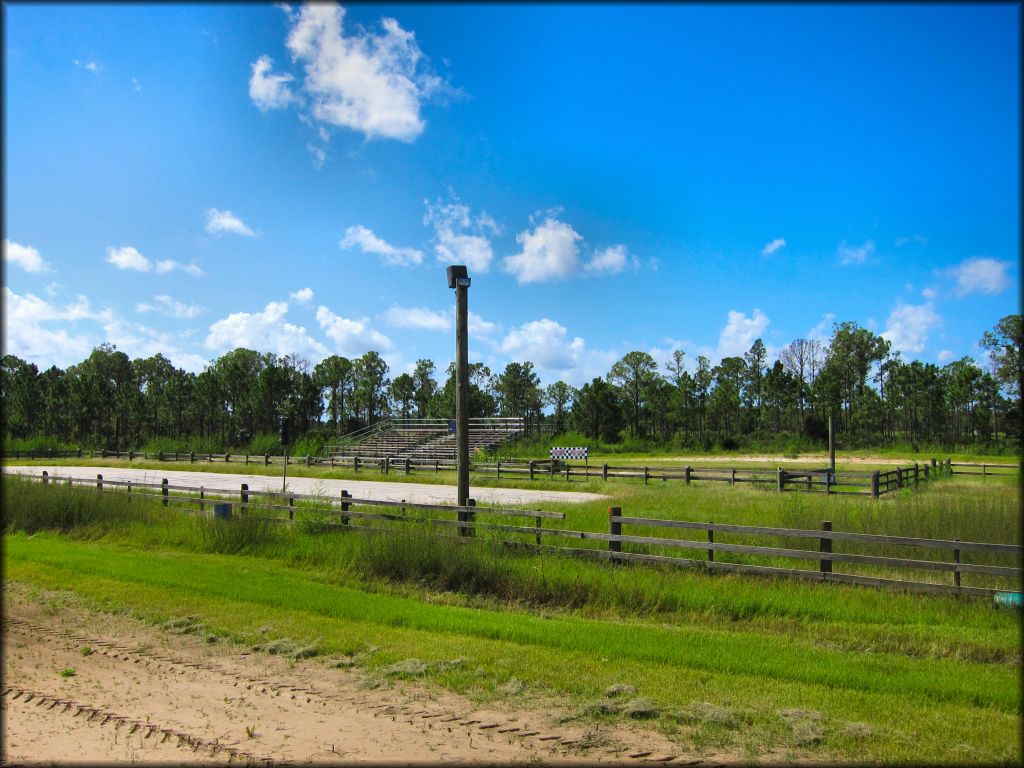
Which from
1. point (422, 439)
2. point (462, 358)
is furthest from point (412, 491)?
point (422, 439)

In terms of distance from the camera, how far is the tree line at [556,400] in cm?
7669

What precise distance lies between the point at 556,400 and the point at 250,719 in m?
102

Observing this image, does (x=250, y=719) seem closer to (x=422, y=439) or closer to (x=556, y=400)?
(x=422, y=439)

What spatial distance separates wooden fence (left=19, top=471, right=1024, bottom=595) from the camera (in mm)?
9328

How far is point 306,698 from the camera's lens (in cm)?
596

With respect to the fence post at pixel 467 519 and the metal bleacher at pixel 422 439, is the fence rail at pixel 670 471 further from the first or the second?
the fence post at pixel 467 519

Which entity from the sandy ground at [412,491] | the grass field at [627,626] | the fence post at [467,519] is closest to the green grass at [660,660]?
the grass field at [627,626]

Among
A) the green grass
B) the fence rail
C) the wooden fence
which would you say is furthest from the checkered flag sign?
the green grass

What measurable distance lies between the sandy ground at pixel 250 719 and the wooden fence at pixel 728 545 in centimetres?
577

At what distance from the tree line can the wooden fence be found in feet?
185

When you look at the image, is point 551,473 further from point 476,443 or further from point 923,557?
point 923,557

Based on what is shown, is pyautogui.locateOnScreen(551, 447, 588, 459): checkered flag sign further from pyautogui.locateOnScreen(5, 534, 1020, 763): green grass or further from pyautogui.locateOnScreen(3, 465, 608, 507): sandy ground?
pyautogui.locateOnScreen(5, 534, 1020, 763): green grass

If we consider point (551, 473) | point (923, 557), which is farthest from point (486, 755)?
point (551, 473)

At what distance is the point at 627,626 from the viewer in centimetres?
850
